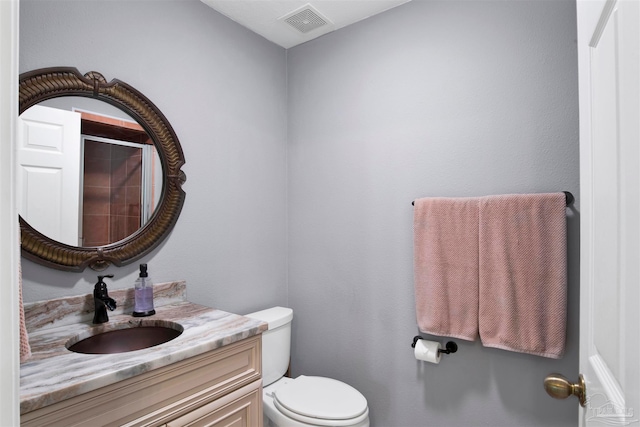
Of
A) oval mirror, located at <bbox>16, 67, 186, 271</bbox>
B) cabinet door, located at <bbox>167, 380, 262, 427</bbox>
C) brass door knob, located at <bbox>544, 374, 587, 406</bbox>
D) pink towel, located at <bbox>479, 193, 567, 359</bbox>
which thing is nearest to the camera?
brass door knob, located at <bbox>544, 374, 587, 406</bbox>

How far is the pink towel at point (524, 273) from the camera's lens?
4.53ft

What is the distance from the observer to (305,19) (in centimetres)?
195

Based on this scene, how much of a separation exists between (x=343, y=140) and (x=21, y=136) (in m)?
1.43

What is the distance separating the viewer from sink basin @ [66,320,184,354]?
1299mm

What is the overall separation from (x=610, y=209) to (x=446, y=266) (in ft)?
3.46

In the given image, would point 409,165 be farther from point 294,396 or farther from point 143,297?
point 143,297

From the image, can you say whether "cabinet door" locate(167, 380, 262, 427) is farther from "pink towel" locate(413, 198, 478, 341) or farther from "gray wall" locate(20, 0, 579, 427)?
"pink towel" locate(413, 198, 478, 341)

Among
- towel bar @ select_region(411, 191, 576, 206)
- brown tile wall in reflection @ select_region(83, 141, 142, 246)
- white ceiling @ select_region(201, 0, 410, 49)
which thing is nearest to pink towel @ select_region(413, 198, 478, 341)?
towel bar @ select_region(411, 191, 576, 206)

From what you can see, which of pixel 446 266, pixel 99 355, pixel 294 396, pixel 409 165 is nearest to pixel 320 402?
pixel 294 396

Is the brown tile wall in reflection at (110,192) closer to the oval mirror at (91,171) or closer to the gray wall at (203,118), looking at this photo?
the oval mirror at (91,171)

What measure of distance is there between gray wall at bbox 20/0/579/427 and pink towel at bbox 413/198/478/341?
107 mm

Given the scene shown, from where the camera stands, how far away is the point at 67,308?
4.37ft

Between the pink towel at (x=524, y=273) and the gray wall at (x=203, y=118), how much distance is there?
3.98 ft

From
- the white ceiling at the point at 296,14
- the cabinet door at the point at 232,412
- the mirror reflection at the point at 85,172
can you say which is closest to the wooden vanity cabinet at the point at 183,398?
the cabinet door at the point at 232,412
